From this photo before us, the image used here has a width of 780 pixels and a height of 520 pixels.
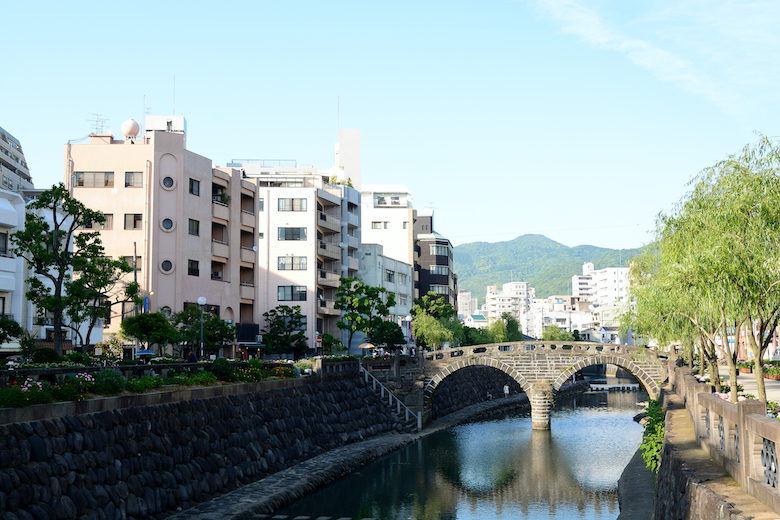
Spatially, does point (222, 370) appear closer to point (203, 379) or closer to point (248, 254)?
point (203, 379)

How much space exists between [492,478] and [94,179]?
35.2 meters

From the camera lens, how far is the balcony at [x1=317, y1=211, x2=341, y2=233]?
70312 millimetres

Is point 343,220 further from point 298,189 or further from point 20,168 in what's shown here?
point 20,168

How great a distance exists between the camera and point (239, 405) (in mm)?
31953

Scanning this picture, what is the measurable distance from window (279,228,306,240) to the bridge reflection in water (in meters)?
23.1

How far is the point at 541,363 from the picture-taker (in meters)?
54.8

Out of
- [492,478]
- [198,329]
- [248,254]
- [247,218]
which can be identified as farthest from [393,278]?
[492,478]

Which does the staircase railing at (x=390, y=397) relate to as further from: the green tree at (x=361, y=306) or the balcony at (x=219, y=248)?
the balcony at (x=219, y=248)

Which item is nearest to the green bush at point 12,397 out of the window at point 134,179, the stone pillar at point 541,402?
the window at point 134,179

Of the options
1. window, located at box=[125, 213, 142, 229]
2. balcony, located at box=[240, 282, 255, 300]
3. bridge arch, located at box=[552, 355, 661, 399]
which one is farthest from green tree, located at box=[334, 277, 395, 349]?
window, located at box=[125, 213, 142, 229]

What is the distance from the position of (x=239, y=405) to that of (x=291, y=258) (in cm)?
3669

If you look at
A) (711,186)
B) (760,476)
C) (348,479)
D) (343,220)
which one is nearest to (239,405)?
(348,479)

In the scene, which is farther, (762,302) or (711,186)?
(711,186)

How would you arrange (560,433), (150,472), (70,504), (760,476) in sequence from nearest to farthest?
(760,476) → (70,504) → (150,472) → (560,433)
